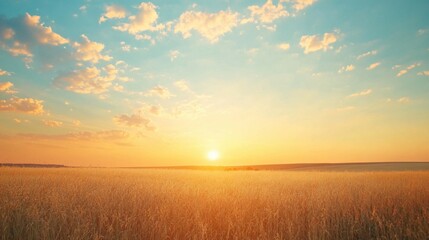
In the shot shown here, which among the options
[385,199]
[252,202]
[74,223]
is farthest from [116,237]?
[385,199]

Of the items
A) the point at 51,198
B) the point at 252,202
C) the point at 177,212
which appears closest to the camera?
the point at 177,212

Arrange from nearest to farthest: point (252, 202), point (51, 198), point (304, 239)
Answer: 1. point (304, 239)
2. point (51, 198)
3. point (252, 202)

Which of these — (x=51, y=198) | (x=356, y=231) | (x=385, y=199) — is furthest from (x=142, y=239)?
(x=385, y=199)

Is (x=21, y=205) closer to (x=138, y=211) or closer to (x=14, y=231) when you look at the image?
(x=14, y=231)

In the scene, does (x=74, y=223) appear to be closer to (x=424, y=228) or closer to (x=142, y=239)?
(x=142, y=239)

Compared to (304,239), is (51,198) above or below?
above

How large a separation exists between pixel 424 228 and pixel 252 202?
3.75 metres

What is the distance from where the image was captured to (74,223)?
497 cm

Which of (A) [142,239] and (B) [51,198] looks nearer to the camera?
(A) [142,239]

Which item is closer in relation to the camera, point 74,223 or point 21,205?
point 74,223

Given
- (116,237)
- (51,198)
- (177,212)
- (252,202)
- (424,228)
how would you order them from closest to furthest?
(116,237)
(424,228)
(177,212)
(51,198)
(252,202)

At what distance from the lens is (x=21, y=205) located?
20.2 feet

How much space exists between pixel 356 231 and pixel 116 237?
14.2ft

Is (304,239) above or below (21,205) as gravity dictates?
below
